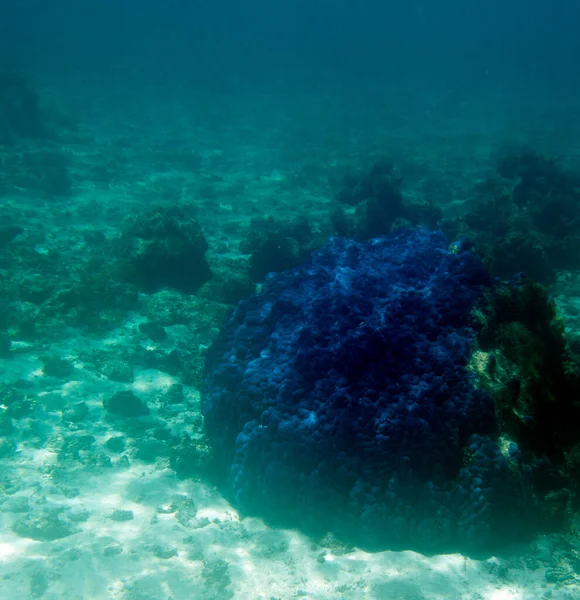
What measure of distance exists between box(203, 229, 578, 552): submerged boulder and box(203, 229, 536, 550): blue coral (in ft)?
0.06

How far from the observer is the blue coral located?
512 cm

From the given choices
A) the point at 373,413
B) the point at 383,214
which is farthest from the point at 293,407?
the point at 383,214

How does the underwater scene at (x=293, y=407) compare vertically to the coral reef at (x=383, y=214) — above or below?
below

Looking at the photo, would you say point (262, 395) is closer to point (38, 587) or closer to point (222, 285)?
point (38, 587)

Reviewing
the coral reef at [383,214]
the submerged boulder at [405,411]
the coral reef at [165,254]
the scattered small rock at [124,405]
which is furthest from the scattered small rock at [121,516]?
the coral reef at [383,214]

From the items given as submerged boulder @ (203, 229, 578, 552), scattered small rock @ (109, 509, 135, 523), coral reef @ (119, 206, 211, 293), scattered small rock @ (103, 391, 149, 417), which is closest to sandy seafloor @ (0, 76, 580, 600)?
scattered small rock @ (109, 509, 135, 523)

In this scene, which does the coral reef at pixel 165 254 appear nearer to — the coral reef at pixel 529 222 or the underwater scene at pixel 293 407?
the underwater scene at pixel 293 407

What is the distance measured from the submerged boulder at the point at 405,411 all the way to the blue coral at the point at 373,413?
18mm

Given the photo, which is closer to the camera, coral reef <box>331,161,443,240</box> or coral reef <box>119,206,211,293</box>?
coral reef <box>119,206,211,293</box>

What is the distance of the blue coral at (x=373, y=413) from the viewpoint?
5.12 metres

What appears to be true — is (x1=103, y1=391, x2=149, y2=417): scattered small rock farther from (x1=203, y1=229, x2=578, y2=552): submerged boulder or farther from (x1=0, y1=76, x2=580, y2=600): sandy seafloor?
(x1=203, y1=229, x2=578, y2=552): submerged boulder

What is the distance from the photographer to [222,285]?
11.2m

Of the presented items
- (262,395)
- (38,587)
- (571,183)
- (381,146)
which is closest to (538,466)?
(262,395)

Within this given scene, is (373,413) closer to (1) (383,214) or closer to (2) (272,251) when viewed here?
(2) (272,251)
